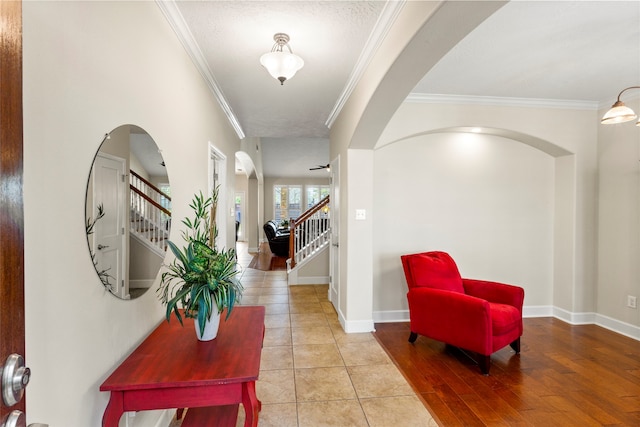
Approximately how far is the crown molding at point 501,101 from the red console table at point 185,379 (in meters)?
3.25

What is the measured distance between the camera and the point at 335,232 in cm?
423

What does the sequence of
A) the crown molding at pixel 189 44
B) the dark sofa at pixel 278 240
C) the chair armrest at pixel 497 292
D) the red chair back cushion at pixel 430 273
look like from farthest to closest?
the dark sofa at pixel 278 240 < the red chair back cushion at pixel 430 273 < the chair armrest at pixel 497 292 < the crown molding at pixel 189 44

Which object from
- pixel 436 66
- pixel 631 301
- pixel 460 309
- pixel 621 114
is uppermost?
pixel 436 66

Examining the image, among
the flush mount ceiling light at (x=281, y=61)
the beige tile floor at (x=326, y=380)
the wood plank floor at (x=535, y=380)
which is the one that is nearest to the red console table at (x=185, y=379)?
the beige tile floor at (x=326, y=380)

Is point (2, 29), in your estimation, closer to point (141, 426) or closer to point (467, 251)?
point (141, 426)

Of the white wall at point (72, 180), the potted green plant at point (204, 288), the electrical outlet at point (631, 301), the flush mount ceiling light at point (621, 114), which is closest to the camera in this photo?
the white wall at point (72, 180)

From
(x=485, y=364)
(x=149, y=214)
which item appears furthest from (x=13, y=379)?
(x=485, y=364)

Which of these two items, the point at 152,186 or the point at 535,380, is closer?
the point at 152,186

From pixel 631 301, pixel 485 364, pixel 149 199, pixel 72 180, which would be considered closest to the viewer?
pixel 72 180

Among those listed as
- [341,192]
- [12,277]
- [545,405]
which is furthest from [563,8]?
[12,277]

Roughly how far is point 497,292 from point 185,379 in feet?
9.98

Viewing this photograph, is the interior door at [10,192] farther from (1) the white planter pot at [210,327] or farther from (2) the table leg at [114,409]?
(1) the white planter pot at [210,327]

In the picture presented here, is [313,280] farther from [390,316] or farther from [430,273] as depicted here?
[430,273]

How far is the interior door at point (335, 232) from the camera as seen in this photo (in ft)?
13.2
